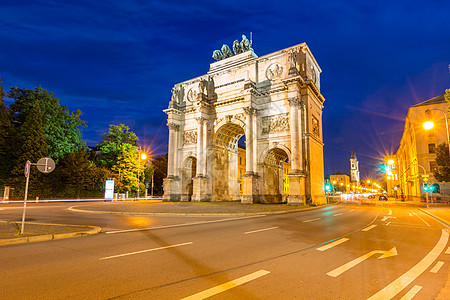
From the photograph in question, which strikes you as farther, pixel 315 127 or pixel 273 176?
pixel 273 176

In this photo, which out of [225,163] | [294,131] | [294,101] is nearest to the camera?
[294,131]

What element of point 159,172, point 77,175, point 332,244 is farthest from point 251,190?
point 159,172

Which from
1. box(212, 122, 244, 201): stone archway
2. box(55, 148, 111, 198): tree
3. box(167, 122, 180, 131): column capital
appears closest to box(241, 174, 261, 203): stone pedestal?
box(212, 122, 244, 201): stone archway

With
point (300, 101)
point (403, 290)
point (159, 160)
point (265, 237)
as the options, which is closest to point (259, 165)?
point (300, 101)

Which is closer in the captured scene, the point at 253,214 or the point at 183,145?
the point at 253,214

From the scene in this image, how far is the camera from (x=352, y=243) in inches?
300

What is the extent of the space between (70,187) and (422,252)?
43.5 m

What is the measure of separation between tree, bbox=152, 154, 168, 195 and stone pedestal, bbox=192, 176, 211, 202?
29051 mm

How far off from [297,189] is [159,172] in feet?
142

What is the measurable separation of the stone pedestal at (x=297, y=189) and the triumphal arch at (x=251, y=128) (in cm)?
10

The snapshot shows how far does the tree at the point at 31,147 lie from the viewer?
3425cm

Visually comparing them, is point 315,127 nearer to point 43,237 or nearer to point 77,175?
point 43,237

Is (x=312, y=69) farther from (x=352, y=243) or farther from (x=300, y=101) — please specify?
(x=352, y=243)

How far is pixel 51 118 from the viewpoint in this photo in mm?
38594
